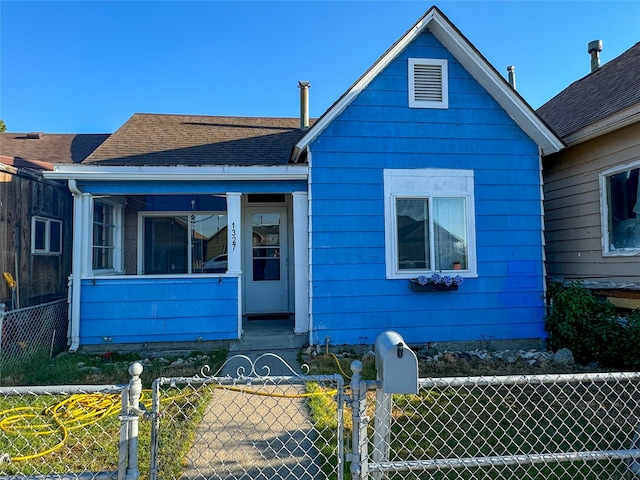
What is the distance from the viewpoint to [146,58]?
378 inches

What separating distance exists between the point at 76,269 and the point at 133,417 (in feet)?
16.7

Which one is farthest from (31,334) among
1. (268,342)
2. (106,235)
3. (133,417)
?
(133,417)

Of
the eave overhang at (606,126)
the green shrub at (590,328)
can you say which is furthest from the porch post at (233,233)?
the eave overhang at (606,126)

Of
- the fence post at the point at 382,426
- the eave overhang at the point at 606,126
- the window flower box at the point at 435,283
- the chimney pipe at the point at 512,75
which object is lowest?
the fence post at the point at 382,426

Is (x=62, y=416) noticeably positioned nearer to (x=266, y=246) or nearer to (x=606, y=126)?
(x=266, y=246)

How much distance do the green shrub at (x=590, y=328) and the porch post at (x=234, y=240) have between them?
16.7ft

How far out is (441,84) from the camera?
6.54 metres

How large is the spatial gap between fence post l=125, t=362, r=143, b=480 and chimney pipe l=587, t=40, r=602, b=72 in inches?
460

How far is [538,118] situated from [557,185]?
5.58 feet

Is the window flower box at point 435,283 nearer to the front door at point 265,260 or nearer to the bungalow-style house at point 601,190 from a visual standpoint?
the bungalow-style house at point 601,190

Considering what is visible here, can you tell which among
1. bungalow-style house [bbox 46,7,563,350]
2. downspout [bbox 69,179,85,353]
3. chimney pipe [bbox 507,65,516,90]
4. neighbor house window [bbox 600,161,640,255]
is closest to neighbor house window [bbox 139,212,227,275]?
bungalow-style house [bbox 46,7,563,350]

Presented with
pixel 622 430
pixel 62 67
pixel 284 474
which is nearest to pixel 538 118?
pixel 622 430

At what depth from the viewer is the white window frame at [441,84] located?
6.45m

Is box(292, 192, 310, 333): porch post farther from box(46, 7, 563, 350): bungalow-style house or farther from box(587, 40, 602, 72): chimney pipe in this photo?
box(587, 40, 602, 72): chimney pipe
